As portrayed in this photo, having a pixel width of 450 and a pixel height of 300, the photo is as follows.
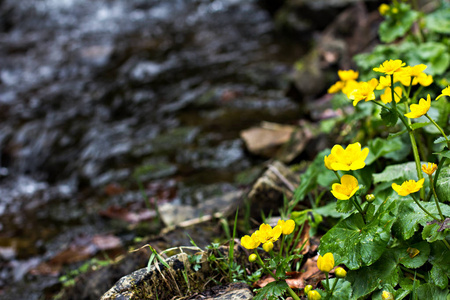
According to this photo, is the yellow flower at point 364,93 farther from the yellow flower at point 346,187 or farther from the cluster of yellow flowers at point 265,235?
the cluster of yellow flowers at point 265,235

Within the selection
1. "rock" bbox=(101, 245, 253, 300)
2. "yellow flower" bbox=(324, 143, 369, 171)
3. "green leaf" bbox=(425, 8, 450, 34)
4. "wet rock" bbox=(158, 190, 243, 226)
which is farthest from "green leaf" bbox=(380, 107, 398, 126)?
"green leaf" bbox=(425, 8, 450, 34)

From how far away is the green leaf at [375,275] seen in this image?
4.26ft

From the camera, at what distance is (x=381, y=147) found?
1.90m

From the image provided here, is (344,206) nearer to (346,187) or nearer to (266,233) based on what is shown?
(346,187)

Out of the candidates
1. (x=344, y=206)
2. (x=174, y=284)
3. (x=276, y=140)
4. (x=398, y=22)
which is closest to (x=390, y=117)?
(x=344, y=206)

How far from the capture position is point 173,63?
7234 millimetres

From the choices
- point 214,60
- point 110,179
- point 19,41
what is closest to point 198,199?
point 110,179

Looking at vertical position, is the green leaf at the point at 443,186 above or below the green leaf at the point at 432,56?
below

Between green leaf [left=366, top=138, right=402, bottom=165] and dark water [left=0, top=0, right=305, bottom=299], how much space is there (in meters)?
1.95

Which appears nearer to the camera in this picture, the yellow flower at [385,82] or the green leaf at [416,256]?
the green leaf at [416,256]

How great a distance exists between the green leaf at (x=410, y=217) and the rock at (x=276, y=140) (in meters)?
2.21

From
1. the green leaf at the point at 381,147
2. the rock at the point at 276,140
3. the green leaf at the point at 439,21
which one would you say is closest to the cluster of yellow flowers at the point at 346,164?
the green leaf at the point at 381,147

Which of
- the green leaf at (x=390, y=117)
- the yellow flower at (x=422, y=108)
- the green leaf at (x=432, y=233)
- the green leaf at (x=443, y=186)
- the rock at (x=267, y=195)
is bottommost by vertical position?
the rock at (x=267, y=195)

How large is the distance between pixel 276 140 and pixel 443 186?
2.80 m
